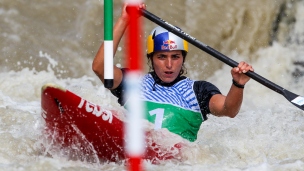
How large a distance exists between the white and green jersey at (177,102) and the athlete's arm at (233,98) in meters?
0.09

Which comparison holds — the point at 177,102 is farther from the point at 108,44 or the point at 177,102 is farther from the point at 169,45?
the point at 108,44

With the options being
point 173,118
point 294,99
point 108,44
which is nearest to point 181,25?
point 173,118

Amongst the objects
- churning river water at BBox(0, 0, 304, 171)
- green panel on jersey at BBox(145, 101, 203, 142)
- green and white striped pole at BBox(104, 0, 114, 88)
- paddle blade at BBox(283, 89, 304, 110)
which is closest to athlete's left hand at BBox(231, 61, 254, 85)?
paddle blade at BBox(283, 89, 304, 110)

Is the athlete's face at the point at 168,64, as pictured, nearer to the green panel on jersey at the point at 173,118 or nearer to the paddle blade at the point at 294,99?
the green panel on jersey at the point at 173,118

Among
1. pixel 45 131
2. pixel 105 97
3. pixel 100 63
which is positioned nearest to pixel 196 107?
pixel 100 63

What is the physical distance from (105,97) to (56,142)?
2.83 m

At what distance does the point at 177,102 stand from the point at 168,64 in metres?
0.25

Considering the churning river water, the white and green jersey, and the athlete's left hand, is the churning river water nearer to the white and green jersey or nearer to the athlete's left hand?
the white and green jersey

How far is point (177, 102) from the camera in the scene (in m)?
4.17

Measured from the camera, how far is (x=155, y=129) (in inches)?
156

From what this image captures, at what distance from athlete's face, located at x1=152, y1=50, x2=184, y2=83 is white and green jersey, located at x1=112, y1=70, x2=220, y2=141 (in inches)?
2.2

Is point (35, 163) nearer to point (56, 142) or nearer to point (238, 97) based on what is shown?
point (56, 142)

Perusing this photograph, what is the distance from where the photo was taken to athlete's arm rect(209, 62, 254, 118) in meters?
3.75

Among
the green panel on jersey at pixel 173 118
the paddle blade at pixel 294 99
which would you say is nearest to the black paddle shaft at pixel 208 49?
the paddle blade at pixel 294 99
